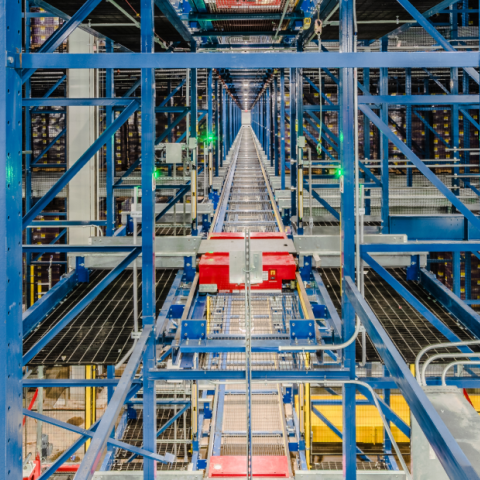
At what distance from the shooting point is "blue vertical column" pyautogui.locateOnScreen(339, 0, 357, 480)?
3.98 m

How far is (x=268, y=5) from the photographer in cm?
665

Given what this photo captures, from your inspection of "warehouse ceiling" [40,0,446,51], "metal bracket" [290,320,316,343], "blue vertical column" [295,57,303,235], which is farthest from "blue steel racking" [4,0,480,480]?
"blue vertical column" [295,57,303,235]

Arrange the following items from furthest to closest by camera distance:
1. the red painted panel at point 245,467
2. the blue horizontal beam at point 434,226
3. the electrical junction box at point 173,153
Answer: the blue horizontal beam at point 434,226 → the electrical junction box at point 173,153 → the red painted panel at point 245,467

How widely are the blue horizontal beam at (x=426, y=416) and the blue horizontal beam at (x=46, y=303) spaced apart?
3.05m

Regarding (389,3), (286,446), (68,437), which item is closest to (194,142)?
(389,3)

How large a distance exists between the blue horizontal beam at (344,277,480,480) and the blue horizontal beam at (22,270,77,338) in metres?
3.05

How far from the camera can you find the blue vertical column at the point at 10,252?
2246 millimetres

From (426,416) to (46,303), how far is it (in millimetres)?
4071

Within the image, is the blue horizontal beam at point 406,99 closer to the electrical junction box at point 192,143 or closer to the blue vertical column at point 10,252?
the blue vertical column at point 10,252

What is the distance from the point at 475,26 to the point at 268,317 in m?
11.2

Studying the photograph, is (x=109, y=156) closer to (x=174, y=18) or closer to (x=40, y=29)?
(x=174, y=18)

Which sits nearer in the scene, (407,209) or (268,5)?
(268,5)

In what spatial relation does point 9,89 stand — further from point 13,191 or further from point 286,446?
point 286,446

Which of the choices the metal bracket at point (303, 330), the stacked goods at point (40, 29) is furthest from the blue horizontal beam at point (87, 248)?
the stacked goods at point (40, 29)
